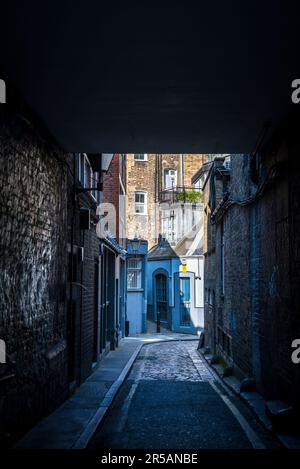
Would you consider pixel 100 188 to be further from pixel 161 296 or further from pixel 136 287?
pixel 161 296

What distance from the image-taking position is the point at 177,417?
877 centimetres

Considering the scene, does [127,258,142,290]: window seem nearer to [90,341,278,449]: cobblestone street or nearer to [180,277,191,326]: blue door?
[180,277,191,326]: blue door

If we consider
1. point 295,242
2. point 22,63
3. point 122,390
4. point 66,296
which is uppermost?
point 22,63

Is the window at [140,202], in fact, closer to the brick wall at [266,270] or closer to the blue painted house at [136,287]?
the blue painted house at [136,287]

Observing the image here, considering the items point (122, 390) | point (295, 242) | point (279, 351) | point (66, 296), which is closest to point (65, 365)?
point (66, 296)

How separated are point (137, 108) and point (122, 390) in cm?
721

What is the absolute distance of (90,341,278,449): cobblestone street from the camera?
7.21 meters

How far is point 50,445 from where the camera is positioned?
21.9 ft

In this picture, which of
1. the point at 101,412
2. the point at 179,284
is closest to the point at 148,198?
the point at 179,284

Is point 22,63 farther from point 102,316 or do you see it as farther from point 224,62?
point 102,316

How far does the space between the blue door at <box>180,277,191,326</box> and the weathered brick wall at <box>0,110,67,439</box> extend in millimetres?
20582

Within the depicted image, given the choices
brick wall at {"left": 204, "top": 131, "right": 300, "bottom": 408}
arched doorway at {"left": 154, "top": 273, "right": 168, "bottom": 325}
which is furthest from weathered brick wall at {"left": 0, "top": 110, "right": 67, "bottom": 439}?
arched doorway at {"left": 154, "top": 273, "right": 168, "bottom": 325}

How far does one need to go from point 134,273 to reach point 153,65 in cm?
2469

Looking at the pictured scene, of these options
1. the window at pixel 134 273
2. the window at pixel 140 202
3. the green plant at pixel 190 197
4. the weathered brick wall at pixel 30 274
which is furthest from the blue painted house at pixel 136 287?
the weathered brick wall at pixel 30 274
